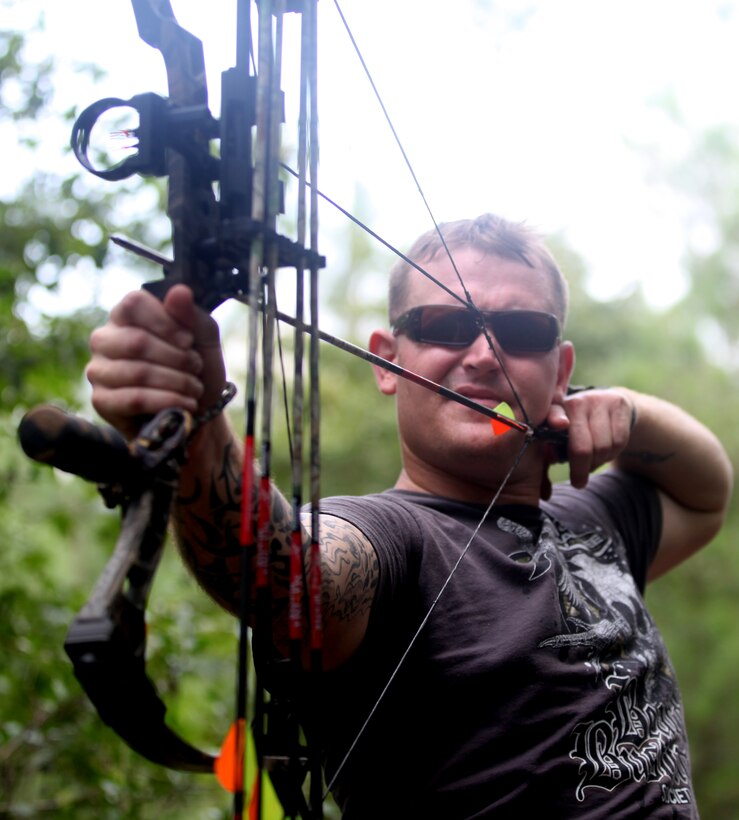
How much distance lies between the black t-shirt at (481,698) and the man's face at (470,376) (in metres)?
0.17

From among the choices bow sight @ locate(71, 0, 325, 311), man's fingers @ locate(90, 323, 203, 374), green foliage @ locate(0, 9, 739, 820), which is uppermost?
bow sight @ locate(71, 0, 325, 311)

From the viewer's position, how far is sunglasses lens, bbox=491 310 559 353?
6.20 ft

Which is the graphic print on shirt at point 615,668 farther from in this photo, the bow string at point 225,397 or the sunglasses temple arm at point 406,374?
the bow string at point 225,397

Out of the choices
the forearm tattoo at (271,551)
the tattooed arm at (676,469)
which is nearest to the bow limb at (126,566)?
the forearm tattoo at (271,551)

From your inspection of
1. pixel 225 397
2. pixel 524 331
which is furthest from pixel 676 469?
pixel 225 397

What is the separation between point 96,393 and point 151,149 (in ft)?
1.00

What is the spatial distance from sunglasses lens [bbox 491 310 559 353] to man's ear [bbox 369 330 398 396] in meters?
0.24

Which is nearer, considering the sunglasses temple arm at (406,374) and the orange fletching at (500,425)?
the sunglasses temple arm at (406,374)

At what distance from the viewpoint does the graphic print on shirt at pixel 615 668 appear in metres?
1.51

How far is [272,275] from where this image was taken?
1.07 metres

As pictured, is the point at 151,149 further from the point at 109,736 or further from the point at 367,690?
the point at 109,736

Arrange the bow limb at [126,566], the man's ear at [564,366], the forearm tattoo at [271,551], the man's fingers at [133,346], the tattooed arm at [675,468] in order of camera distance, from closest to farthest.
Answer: the bow limb at [126,566]
the man's fingers at [133,346]
the forearm tattoo at [271,551]
the man's ear at [564,366]
the tattooed arm at [675,468]

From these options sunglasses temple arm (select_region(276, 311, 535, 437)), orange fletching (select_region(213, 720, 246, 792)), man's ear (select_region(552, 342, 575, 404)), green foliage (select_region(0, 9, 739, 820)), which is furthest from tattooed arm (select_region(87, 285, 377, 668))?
green foliage (select_region(0, 9, 739, 820))

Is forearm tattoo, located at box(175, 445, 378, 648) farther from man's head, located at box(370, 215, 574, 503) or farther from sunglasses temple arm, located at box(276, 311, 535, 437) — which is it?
man's head, located at box(370, 215, 574, 503)
